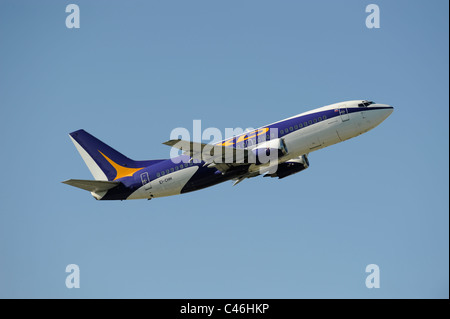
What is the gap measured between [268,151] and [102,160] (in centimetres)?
2041

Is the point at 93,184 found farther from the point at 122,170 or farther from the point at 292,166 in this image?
the point at 292,166

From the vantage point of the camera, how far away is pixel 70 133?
71688 mm

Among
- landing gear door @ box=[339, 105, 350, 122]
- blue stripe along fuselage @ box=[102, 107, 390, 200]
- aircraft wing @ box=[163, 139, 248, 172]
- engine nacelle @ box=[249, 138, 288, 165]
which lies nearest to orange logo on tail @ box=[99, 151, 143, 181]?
blue stripe along fuselage @ box=[102, 107, 390, 200]

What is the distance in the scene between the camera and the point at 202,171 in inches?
2458

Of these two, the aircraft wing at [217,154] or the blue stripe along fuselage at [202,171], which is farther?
the blue stripe along fuselage at [202,171]

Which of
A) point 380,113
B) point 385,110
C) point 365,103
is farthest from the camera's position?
point 365,103

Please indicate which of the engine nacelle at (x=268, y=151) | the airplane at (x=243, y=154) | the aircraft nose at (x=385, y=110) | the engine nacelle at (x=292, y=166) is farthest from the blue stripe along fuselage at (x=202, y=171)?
the engine nacelle at (x=292, y=166)

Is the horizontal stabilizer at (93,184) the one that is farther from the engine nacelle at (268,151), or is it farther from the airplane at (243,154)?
the engine nacelle at (268,151)

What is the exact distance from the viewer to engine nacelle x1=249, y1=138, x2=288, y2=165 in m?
59.7

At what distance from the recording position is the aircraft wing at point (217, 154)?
59281mm

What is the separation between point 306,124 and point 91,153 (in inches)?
992

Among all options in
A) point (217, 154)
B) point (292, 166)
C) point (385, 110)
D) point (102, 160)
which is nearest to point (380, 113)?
→ point (385, 110)

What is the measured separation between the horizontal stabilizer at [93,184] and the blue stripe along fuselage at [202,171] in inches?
22.8

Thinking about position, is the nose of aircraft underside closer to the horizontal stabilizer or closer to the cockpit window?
the cockpit window
